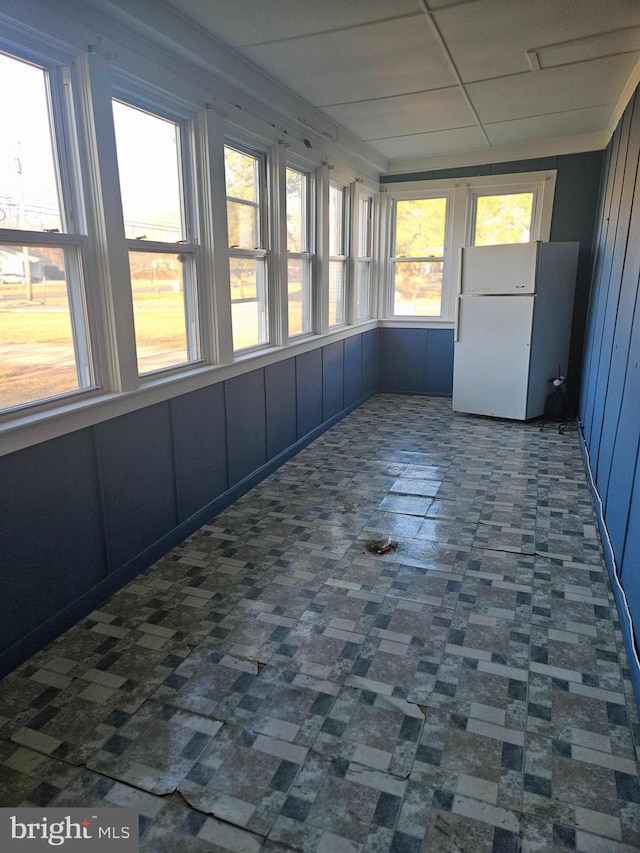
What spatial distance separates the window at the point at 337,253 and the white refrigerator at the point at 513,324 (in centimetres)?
124

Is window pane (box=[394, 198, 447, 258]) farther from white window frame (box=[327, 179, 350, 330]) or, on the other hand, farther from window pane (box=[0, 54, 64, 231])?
window pane (box=[0, 54, 64, 231])

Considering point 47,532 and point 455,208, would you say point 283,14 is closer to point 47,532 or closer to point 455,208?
point 47,532

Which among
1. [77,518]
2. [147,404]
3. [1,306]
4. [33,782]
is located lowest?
[33,782]

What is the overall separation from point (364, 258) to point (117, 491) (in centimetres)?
469

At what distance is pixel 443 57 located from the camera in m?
3.34

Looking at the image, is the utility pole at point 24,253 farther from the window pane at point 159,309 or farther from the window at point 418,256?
the window at point 418,256

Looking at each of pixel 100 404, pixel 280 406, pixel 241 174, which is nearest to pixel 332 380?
pixel 280 406

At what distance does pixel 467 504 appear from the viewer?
12.3 ft

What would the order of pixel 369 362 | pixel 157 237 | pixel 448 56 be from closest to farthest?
pixel 157 237
pixel 448 56
pixel 369 362

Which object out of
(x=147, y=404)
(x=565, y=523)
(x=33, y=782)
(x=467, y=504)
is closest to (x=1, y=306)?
(x=147, y=404)

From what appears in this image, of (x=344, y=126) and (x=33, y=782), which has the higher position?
(x=344, y=126)

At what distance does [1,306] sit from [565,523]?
3.21 m

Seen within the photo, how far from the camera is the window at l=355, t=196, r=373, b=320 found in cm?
646

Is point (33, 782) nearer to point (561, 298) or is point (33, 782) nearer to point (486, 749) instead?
point (486, 749)
